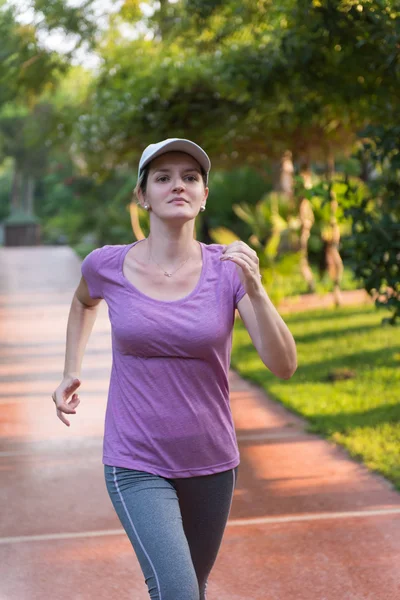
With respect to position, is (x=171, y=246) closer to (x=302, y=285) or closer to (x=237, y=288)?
(x=237, y=288)

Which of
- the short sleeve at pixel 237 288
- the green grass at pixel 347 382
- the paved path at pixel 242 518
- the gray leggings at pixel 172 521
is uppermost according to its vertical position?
the short sleeve at pixel 237 288

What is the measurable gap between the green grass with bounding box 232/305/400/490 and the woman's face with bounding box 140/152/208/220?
376cm

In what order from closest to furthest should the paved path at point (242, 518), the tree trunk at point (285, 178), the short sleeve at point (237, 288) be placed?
1. the short sleeve at point (237, 288)
2. the paved path at point (242, 518)
3. the tree trunk at point (285, 178)

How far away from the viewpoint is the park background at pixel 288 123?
23.2 ft

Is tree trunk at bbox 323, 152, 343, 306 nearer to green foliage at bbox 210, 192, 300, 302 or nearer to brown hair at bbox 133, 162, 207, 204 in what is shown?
green foliage at bbox 210, 192, 300, 302

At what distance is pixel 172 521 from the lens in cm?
289

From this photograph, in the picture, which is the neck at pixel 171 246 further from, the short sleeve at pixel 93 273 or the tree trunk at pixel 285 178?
the tree trunk at pixel 285 178

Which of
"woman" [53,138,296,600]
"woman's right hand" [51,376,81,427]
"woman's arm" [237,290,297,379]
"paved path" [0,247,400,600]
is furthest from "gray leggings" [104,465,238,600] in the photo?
"paved path" [0,247,400,600]

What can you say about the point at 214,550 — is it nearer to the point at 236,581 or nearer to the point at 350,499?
the point at 236,581

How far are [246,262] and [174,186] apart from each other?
0.39 metres

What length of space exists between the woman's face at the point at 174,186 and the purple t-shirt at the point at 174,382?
0.23 m

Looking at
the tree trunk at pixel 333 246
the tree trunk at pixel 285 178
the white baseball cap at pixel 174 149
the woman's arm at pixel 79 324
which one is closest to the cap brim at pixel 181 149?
the white baseball cap at pixel 174 149

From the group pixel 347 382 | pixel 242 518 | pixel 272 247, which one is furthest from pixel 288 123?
pixel 242 518

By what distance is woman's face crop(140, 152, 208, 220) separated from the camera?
3.03m
